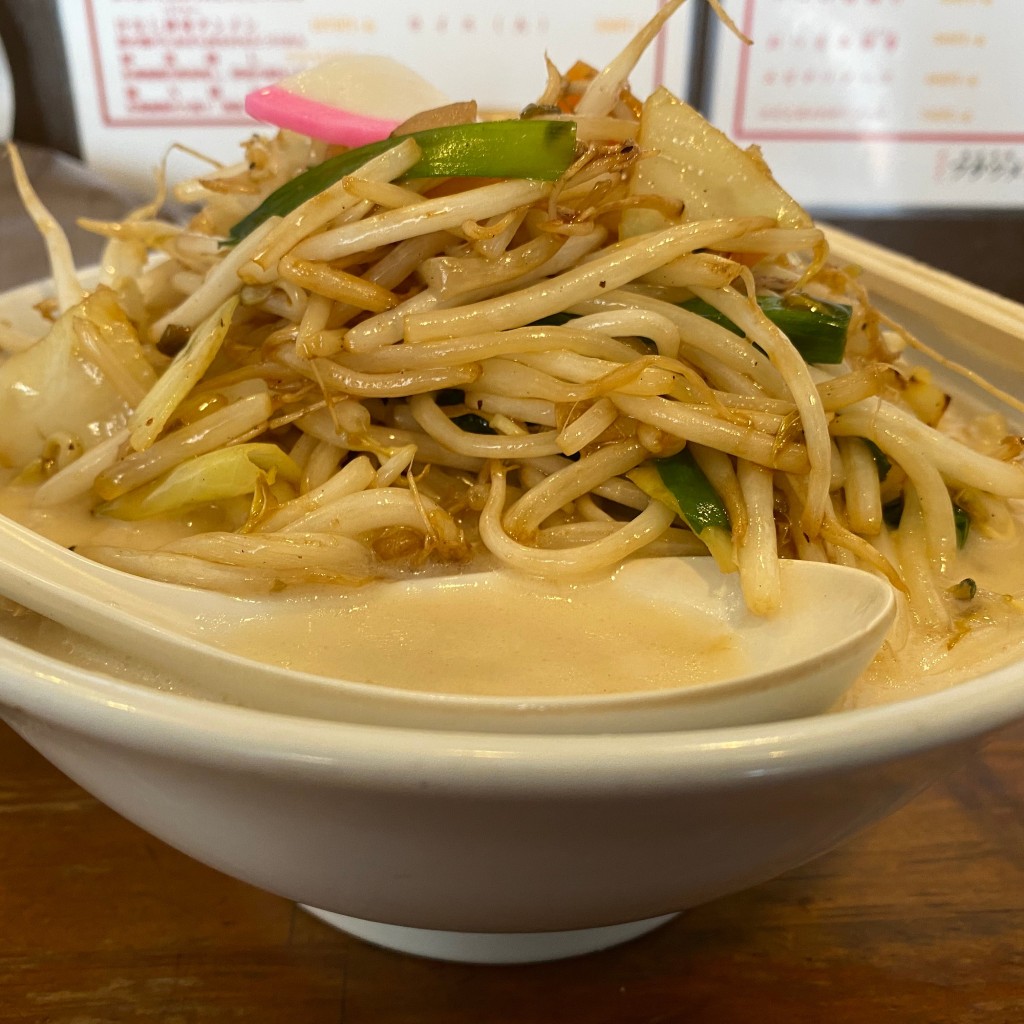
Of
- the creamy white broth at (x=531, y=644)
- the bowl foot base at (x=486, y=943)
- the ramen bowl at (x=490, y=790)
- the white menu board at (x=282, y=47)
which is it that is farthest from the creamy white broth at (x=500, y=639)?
the white menu board at (x=282, y=47)

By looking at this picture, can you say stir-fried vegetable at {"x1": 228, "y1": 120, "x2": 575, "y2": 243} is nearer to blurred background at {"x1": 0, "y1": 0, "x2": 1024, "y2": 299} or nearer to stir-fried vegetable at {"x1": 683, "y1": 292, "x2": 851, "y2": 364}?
stir-fried vegetable at {"x1": 683, "y1": 292, "x2": 851, "y2": 364}

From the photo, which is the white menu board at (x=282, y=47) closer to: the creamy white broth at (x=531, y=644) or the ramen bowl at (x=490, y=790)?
the creamy white broth at (x=531, y=644)

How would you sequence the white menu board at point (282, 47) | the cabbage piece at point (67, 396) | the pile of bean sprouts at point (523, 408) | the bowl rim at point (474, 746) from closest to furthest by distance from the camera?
the bowl rim at point (474, 746)
the pile of bean sprouts at point (523, 408)
the cabbage piece at point (67, 396)
the white menu board at point (282, 47)

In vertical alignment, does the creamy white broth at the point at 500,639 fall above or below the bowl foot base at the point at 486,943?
above

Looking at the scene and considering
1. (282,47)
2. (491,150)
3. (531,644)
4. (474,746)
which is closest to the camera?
(474,746)

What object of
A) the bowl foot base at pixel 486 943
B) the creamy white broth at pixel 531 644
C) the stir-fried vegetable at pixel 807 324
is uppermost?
the stir-fried vegetable at pixel 807 324

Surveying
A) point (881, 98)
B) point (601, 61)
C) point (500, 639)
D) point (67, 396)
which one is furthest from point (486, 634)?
point (881, 98)

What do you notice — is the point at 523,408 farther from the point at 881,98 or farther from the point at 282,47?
the point at 881,98
